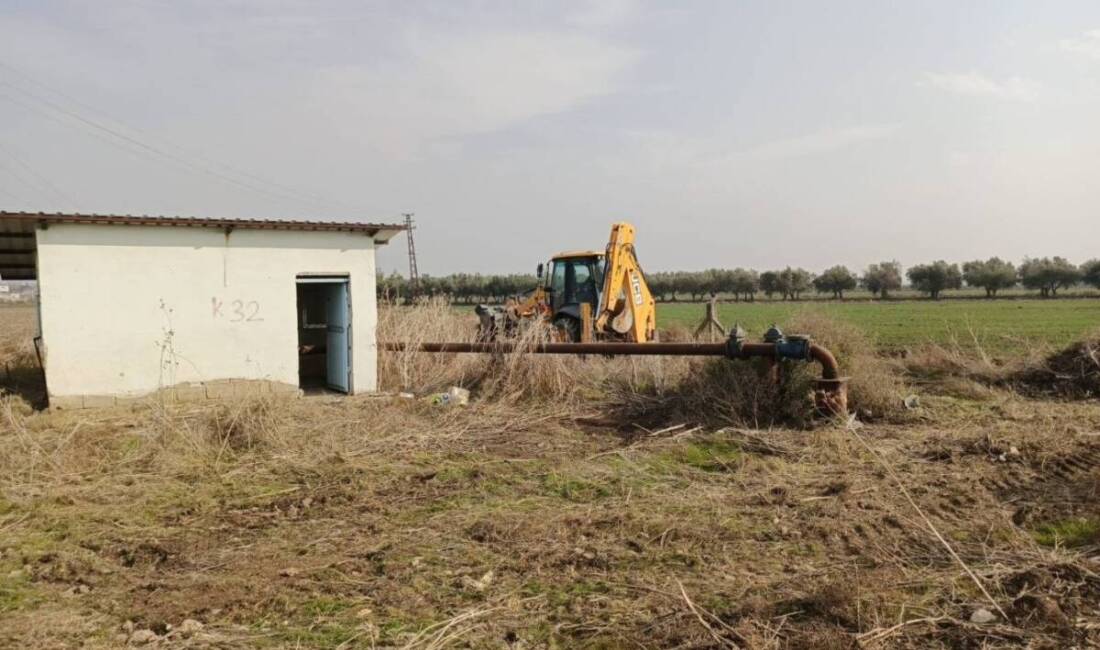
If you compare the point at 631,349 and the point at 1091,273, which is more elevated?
the point at 1091,273

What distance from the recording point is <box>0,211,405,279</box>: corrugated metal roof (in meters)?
11.2

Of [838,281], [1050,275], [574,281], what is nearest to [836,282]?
[838,281]

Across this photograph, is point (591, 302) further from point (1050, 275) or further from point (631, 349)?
point (1050, 275)

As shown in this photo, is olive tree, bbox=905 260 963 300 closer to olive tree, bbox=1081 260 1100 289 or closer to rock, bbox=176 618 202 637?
olive tree, bbox=1081 260 1100 289

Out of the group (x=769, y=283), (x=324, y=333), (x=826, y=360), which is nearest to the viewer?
(x=826, y=360)

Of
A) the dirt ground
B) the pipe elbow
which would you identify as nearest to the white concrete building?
the dirt ground

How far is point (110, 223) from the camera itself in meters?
11.6

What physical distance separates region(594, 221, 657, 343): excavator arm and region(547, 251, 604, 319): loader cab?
75 centimetres

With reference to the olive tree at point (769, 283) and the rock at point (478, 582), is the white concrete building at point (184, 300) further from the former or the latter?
the olive tree at point (769, 283)

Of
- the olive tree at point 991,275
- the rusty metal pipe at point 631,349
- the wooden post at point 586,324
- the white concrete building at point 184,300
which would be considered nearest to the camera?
the rusty metal pipe at point 631,349

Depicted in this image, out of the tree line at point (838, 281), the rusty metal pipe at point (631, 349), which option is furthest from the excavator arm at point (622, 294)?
the tree line at point (838, 281)

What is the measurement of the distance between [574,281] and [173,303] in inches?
350

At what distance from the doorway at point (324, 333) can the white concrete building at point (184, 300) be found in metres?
0.06

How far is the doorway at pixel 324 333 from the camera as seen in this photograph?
14.0 m
